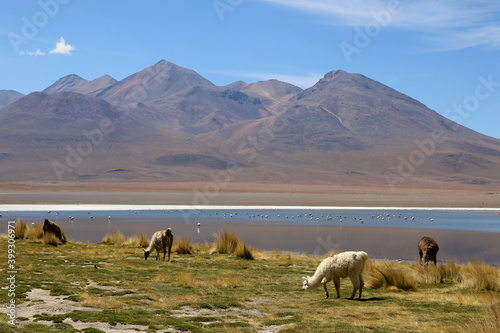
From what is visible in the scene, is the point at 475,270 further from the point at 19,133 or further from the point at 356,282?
the point at 19,133

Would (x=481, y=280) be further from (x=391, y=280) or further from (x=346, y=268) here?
(x=346, y=268)

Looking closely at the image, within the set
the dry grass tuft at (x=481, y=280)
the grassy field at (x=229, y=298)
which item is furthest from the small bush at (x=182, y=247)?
the dry grass tuft at (x=481, y=280)

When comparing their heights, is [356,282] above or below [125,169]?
below

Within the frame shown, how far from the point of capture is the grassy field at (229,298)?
31.2ft

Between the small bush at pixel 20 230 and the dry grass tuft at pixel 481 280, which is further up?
the small bush at pixel 20 230

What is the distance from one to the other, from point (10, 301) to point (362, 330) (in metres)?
6.53

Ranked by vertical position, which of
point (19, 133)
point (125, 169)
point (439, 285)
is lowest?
point (439, 285)

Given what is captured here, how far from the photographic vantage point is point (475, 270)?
14352 mm

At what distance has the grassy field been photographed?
31.2ft

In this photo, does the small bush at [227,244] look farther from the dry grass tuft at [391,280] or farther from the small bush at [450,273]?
the small bush at [450,273]

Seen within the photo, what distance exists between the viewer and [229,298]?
12211 mm

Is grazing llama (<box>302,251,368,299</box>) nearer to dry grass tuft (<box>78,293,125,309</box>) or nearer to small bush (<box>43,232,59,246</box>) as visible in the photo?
dry grass tuft (<box>78,293,125,309</box>)

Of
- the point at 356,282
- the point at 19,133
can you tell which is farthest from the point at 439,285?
the point at 19,133

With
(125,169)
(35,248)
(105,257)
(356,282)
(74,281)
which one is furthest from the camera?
(125,169)
